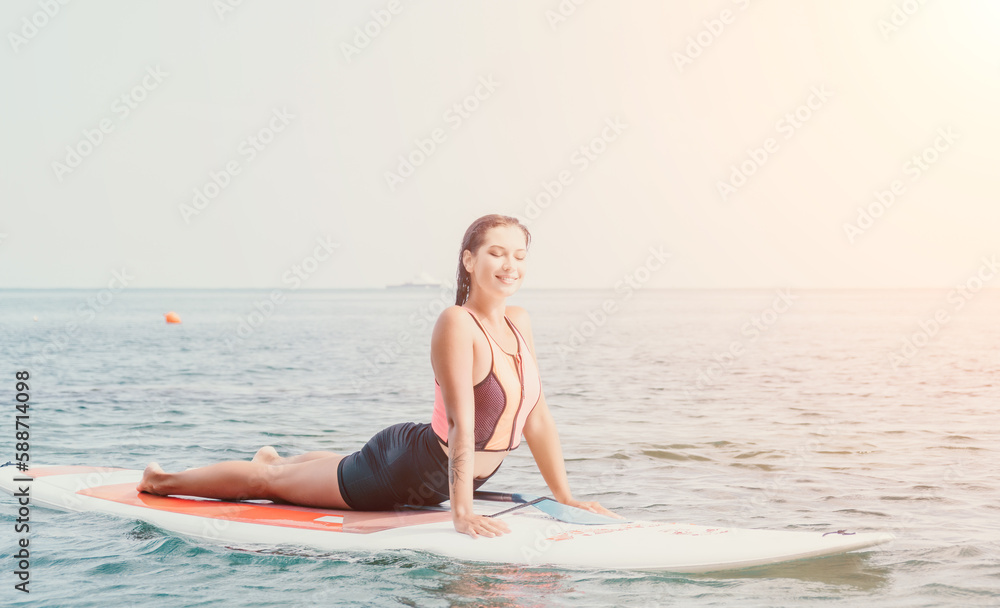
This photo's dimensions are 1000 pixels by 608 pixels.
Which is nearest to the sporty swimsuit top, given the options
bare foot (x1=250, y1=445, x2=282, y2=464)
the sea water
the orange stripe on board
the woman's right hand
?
the woman's right hand

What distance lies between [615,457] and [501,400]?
3779 millimetres

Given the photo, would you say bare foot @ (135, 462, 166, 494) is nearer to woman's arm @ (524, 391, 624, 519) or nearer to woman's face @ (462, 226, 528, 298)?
woman's arm @ (524, 391, 624, 519)

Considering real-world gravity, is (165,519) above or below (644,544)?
above

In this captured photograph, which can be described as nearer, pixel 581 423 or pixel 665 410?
pixel 581 423

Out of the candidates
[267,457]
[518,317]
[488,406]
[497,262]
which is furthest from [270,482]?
[497,262]

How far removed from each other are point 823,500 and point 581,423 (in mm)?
4098

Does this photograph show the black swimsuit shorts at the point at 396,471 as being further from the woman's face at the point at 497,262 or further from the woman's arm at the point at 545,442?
the woman's face at the point at 497,262

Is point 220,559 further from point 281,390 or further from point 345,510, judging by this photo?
point 281,390

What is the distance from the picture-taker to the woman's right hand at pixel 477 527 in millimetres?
3924

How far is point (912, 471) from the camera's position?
6.66m

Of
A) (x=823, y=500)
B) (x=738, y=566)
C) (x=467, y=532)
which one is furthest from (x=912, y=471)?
(x=467, y=532)

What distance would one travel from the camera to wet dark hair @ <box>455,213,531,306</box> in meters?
3.95

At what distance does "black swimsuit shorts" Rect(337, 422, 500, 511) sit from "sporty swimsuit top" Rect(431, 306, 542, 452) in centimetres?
16

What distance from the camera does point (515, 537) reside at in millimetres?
4098
